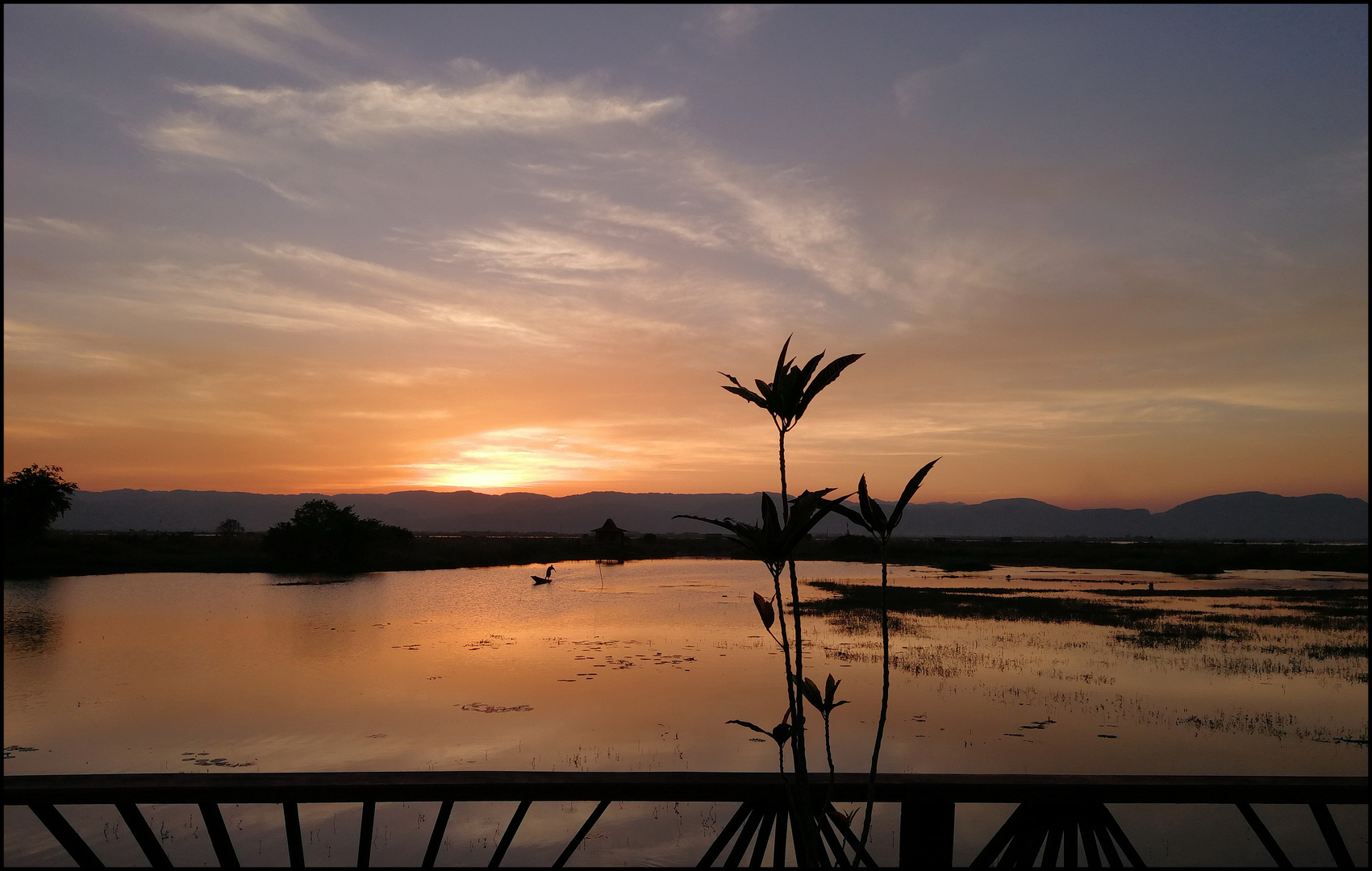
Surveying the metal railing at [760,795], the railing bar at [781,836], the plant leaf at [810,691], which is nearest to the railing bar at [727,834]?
the metal railing at [760,795]

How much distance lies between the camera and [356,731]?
14.2 meters

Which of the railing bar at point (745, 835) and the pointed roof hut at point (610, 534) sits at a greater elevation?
the railing bar at point (745, 835)

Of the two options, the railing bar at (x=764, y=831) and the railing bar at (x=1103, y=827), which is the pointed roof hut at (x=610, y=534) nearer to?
the railing bar at (x=764, y=831)

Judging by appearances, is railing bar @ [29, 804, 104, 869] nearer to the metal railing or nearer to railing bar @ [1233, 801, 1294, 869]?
the metal railing

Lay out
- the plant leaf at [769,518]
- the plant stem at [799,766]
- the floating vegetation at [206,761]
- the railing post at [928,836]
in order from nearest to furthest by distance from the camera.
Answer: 1. the plant stem at [799,766]
2. the plant leaf at [769,518]
3. the railing post at [928,836]
4. the floating vegetation at [206,761]

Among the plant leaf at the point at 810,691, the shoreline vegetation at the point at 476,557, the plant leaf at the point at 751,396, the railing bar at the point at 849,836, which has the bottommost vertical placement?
the shoreline vegetation at the point at 476,557

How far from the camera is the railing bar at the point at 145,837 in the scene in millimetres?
3650

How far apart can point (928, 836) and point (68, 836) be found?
3.86 meters

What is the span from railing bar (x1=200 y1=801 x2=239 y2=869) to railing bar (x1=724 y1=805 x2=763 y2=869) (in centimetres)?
219

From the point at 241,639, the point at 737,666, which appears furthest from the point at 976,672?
the point at 241,639

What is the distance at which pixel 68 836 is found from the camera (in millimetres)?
3676

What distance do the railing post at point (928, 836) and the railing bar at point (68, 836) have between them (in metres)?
3.54

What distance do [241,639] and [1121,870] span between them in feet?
85.3

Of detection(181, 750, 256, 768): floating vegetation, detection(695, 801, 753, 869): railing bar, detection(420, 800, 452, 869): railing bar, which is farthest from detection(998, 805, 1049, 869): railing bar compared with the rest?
detection(181, 750, 256, 768): floating vegetation
